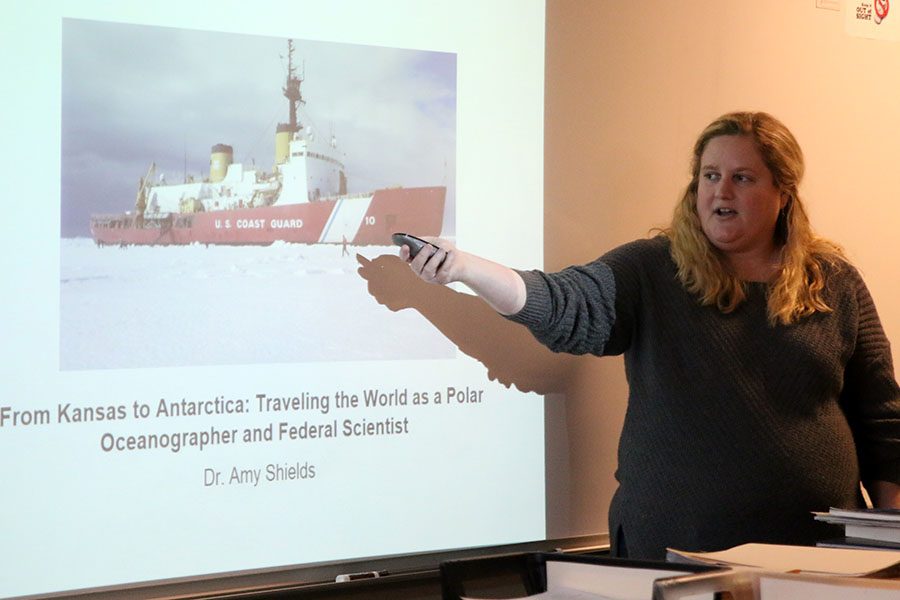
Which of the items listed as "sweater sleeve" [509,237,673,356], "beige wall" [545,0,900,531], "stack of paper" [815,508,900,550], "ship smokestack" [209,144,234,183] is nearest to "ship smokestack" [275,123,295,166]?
"ship smokestack" [209,144,234,183]

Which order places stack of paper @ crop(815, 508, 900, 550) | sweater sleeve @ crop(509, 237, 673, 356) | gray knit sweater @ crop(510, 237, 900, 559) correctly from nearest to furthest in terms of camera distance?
stack of paper @ crop(815, 508, 900, 550), sweater sleeve @ crop(509, 237, 673, 356), gray knit sweater @ crop(510, 237, 900, 559)

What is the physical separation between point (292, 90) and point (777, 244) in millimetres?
1152

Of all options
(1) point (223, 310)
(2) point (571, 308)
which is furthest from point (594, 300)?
(1) point (223, 310)

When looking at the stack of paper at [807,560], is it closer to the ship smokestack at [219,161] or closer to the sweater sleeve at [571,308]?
the sweater sleeve at [571,308]

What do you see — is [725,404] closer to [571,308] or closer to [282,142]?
[571,308]

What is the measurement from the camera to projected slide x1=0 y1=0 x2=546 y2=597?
5.84 feet

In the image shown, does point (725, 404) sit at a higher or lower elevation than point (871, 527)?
higher

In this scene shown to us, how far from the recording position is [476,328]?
229 centimetres

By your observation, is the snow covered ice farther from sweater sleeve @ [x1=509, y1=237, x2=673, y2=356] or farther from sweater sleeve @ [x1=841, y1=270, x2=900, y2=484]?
sweater sleeve @ [x1=841, y1=270, x2=900, y2=484]

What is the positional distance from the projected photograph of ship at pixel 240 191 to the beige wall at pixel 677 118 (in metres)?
0.38

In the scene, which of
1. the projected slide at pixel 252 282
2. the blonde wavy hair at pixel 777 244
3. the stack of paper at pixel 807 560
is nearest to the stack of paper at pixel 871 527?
the stack of paper at pixel 807 560

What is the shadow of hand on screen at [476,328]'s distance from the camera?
2.16m

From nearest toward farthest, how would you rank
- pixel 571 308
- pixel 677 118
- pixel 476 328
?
pixel 571 308, pixel 476 328, pixel 677 118

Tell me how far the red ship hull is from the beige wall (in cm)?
38
